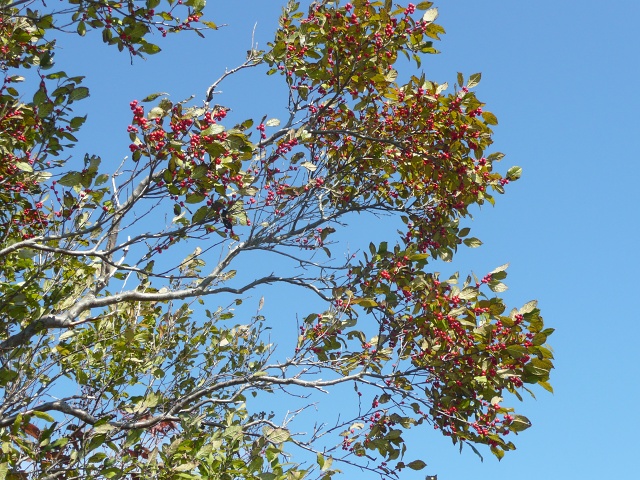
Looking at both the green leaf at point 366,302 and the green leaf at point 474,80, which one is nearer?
the green leaf at point 366,302

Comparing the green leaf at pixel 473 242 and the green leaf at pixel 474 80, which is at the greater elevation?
the green leaf at pixel 474 80

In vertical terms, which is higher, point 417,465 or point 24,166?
point 24,166

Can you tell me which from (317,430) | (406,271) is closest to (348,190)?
(406,271)

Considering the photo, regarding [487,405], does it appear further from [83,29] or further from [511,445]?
[83,29]

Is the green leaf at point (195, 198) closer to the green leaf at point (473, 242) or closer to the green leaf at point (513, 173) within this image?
the green leaf at point (473, 242)

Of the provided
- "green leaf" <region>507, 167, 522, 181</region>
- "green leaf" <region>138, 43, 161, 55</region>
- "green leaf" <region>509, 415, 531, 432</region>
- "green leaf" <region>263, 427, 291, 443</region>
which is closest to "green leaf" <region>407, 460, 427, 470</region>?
"green leaf" <region>509, 415, 531, 432</region>

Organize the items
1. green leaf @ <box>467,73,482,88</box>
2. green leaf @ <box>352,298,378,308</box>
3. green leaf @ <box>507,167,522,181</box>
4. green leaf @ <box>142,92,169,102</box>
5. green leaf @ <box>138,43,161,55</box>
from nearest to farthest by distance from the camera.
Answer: green leaf @ <box>142,92,169,102</box> < green leaf @ <box>138,43,161,55</box> < green leaf @ <box>352,298,378,308</box> < green leaf @ <box>467,73,482,88</box> < green leaf @ <box>507,167,522,181</box>

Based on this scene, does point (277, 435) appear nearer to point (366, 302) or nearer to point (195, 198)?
point (366, 302)

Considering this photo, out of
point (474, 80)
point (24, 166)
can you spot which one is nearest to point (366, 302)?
point (474, 80)

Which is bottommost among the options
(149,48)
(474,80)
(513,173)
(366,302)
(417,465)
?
(417,465)

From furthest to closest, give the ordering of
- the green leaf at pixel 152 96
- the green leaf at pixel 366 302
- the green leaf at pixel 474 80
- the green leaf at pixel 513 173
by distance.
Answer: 1. the green leaf at pixel 513 173
2. the green leaf at pixel 474 80
3. the green leaf at pixel 366 302
4. the green leaf at pixel 152 96

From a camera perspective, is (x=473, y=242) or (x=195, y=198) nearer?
(x=195, y=198)

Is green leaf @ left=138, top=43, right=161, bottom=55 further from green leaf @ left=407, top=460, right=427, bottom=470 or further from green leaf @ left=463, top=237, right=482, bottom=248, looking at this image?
green leaf @ left=407, top=460, right=427, bottom=470

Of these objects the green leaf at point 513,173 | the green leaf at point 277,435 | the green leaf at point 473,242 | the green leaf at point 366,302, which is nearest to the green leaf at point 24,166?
the green leaf at point 277,435
